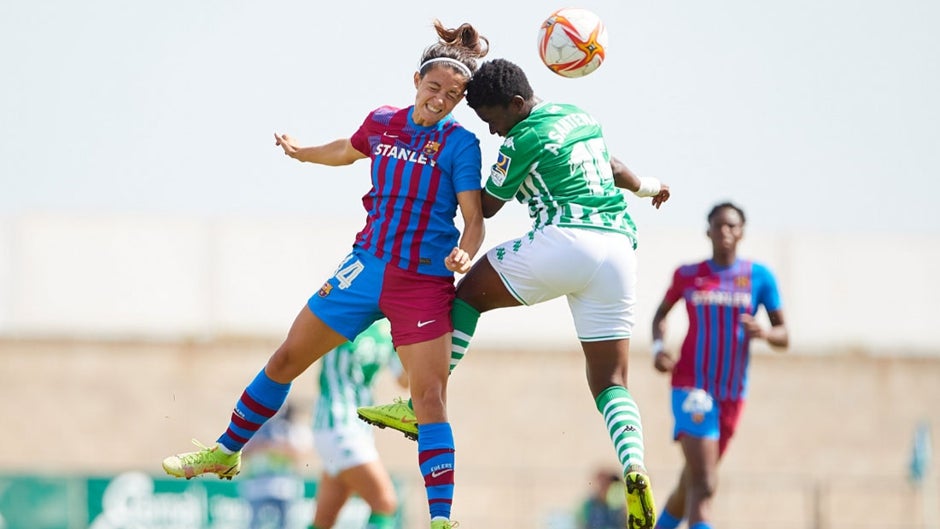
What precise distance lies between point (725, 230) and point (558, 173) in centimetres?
396

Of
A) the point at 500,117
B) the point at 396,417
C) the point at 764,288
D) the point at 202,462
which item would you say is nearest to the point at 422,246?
the point at 500,117

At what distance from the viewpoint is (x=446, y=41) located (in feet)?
27.1

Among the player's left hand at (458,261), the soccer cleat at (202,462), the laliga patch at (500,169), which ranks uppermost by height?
the laliga patch at (500,169)

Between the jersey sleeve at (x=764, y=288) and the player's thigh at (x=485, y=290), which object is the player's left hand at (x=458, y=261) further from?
the jersey sleeve at (x=764, y=288)

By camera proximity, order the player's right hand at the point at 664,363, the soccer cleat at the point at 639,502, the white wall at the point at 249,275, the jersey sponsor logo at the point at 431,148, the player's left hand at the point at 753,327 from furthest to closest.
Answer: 1. the white wall at the point at 249,275
2. the player's right hand at the point at 664,363
3. the player's left hand at the point at 753,327
4. the jersey sponsor logo at the point at 431,148
5. the soccer cleat at the point at 639,502

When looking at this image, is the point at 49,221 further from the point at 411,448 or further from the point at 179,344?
the point at 411,448

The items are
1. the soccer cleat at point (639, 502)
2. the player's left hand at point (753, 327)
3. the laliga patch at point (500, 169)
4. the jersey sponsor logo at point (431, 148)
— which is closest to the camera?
the soccer cleat at point (639, 502)

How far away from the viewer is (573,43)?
320 inches

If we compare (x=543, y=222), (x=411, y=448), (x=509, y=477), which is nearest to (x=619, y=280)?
(x=543, y=222)

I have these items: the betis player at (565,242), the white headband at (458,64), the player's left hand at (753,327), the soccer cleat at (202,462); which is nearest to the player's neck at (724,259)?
the player's left hand at (753,327)

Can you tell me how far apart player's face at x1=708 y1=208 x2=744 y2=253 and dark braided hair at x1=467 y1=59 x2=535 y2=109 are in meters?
3.98

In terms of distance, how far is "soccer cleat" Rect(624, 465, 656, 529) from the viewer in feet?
25.5

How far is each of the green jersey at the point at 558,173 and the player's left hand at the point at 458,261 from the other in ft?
1.55

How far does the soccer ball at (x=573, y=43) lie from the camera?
8148 mm
